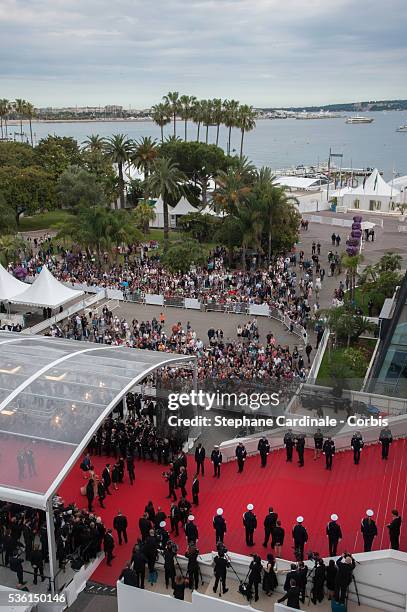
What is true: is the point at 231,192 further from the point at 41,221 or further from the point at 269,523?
the point at 269,523

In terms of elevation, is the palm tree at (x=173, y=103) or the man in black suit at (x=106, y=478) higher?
the palm tree at (x=173, y=103)

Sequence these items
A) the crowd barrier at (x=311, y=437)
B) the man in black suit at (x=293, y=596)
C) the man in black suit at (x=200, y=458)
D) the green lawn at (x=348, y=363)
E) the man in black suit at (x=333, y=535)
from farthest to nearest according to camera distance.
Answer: the green lawn at (x=348, y=363), the crowd barrier at (x=311, y=437), the man in black suit at (x=200, y=458), the man in black suit at (x=333, y=535), the man in black suit at (x=293, y=596)

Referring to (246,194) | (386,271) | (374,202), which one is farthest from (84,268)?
(374,202)

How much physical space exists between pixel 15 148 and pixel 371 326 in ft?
168

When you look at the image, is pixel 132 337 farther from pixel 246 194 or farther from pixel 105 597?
pixel 246 194

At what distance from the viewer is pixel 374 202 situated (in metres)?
66.2

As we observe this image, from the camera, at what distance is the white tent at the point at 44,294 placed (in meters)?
31.5

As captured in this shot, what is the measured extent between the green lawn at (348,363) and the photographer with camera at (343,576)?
26.6ft

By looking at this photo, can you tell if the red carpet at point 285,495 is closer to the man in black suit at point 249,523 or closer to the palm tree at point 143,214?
the man in black suit at point 249,523

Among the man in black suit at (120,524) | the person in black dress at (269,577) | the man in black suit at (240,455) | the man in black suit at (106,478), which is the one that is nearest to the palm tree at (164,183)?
the man in black suit at (240,455)

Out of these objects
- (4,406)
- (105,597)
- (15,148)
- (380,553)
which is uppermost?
(15,148)

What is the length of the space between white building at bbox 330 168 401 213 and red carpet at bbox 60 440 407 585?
52.2 metres

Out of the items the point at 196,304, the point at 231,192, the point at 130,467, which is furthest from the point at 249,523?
the point at 231,192

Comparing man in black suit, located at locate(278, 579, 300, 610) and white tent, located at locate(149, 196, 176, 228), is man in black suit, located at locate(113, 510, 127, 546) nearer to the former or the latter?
man in black suit, located at locate(278, 579, 300, 610)
